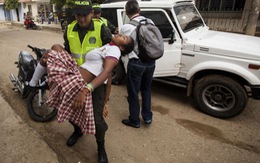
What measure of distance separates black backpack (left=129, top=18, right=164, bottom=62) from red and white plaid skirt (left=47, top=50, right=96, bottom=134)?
3.14 feet

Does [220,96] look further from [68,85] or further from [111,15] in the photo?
[111,15]

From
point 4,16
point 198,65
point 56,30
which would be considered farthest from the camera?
point 4,16

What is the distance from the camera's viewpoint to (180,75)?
12.6 ft

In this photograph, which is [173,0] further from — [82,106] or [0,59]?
[0,59]

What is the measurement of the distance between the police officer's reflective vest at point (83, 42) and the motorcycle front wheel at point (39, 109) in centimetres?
149

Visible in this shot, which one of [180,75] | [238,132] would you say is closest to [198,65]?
[180,75]

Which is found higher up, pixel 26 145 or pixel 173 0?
pixel 173 0

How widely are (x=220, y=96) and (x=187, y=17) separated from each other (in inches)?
63.8

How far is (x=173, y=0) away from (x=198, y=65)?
4.53ft

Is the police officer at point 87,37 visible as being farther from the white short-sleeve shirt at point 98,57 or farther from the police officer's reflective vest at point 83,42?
the white short-sleeve shirt at point 98,57

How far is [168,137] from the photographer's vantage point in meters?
3.07

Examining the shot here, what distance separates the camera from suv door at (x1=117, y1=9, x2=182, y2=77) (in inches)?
144

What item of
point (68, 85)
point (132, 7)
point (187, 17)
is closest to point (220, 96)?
point (187, 17)

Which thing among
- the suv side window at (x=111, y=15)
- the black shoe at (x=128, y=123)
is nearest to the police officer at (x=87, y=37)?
the black shoe at (x=128, y=123)
